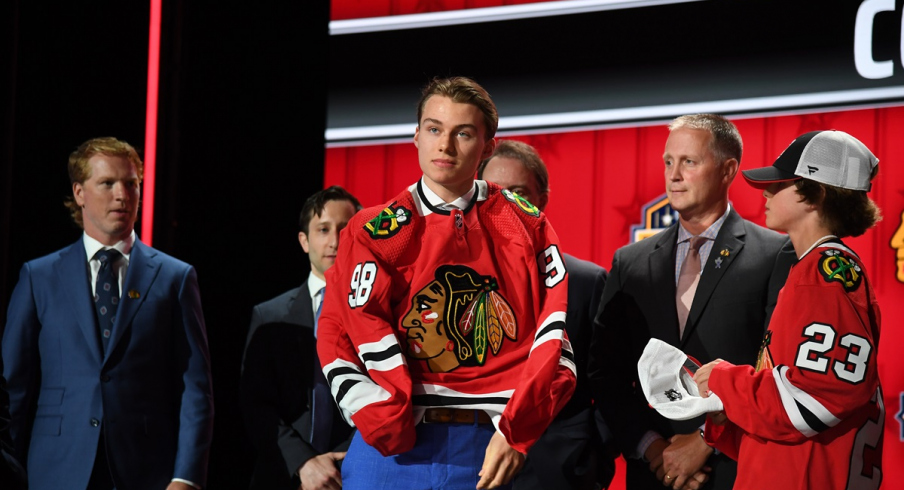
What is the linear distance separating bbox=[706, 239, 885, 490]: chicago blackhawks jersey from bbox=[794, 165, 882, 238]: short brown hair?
82 mm

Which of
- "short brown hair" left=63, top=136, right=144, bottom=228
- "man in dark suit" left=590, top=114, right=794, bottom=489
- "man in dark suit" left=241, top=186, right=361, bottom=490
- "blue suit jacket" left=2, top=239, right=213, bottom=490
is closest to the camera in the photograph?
"man in dark suit" left=590, top=114, right=794, bottom=489

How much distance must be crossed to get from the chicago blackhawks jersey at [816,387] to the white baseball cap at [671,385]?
55 millimetres

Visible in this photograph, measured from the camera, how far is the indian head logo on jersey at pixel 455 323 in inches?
81.4

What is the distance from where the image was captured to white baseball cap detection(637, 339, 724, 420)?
85.7 inches

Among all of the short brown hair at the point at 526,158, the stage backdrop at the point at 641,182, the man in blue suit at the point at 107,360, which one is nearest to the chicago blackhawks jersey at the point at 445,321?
the short brown hair at the point at 526,158

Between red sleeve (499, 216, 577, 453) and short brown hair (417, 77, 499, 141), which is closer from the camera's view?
red sleeve (499, 216, 577, 453)

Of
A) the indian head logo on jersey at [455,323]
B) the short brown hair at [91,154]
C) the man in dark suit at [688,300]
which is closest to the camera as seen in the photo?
the indian head logo on jersey at [455,323]

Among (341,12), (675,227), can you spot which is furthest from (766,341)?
(341,12)

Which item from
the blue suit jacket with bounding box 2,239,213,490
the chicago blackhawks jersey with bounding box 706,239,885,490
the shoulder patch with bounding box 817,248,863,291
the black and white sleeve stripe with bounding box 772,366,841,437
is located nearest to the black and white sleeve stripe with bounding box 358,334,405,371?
the chicago blackhawks jersey with bounding box 706,239,885,490

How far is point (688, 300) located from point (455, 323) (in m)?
0.99

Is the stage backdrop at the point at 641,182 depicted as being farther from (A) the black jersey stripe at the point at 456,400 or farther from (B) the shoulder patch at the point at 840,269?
(A) the black jersey stripe at the point at 456,400

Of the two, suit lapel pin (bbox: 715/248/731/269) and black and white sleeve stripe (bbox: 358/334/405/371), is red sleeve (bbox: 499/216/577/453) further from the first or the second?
suit lapel pin (bbox: 715/248/731/269)

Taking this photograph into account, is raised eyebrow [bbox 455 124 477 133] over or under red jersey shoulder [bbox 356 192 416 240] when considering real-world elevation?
over

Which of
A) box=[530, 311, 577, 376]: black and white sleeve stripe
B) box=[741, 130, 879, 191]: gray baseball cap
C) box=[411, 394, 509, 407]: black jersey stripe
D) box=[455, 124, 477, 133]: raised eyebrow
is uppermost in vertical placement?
box=[455, 124, 477, 133]: raised eyebrow
